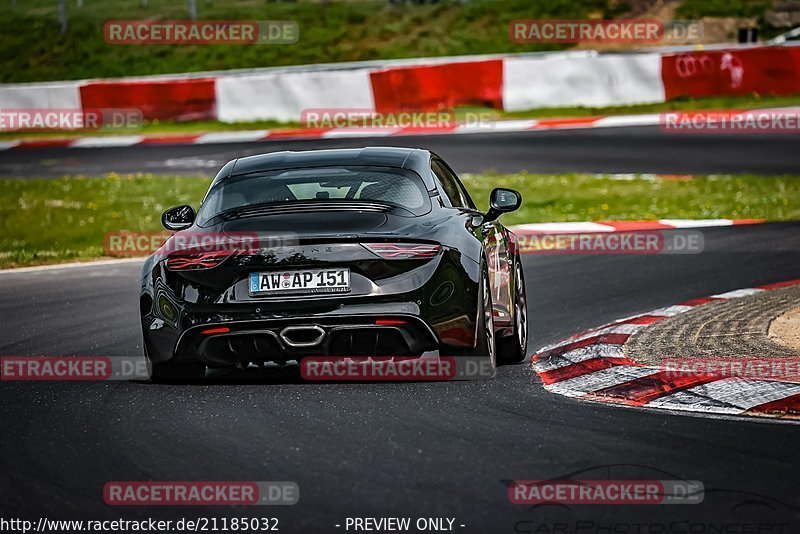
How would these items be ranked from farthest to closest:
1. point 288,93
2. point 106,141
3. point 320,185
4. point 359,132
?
point 288,93
point 106,141
point 359,132
point 320,185

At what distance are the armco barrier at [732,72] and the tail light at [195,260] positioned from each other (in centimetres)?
2208

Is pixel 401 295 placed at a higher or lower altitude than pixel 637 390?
higher

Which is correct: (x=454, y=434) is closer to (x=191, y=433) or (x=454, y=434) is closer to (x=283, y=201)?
(x=191, y=433)

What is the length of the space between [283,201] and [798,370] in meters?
2.85

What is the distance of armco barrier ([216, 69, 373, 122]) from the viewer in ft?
96.6

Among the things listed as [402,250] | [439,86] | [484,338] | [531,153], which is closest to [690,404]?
[484,338]

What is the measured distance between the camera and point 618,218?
59.9 ft

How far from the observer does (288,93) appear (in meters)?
30.4

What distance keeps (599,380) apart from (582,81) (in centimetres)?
2195

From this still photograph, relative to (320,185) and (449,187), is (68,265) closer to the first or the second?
(449,187)

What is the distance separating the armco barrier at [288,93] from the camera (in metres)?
29.5

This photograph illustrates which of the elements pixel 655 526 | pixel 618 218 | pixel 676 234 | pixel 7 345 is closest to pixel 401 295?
pixel 655 526

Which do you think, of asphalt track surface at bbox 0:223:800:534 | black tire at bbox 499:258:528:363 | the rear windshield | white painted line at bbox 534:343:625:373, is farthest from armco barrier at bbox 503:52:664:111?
the rear windshield

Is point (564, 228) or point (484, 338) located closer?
point (484, 338)
